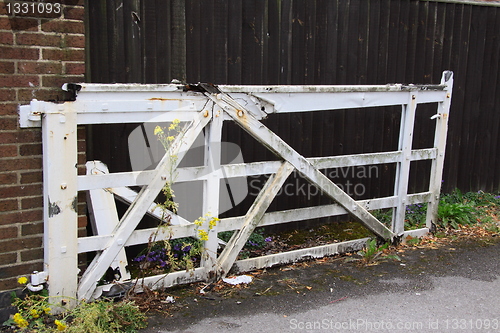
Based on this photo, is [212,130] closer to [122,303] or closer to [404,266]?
[122,303]

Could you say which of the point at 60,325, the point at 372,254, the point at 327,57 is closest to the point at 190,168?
the point at 60,325

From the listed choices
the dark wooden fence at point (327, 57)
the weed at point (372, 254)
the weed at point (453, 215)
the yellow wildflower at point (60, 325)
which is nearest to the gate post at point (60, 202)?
the yellow wildflower at point (60, 325)

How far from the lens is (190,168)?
13.0 ft

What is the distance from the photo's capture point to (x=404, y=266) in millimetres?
4812

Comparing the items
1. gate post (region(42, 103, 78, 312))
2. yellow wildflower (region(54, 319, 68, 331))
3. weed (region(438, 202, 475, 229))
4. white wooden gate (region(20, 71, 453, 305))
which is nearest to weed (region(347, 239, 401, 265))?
white wooden gate (region(20, 71, 453, 305))

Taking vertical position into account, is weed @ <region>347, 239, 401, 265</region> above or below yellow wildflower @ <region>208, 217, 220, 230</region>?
below

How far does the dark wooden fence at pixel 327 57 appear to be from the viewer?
4.64 metres

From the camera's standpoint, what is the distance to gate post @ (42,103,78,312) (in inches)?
133

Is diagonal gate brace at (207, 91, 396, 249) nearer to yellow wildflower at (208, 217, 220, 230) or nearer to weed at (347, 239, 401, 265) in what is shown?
weed at (347, 239, 401, 265)

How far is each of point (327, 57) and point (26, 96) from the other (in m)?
3.37

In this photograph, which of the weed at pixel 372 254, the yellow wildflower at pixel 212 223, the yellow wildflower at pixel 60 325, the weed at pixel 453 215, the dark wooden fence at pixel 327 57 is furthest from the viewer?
the weed at pixel 453 215

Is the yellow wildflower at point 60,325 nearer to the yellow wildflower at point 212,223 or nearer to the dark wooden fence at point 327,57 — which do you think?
the yellow wildflower at point 212,223

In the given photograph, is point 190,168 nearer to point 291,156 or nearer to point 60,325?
point 291,156

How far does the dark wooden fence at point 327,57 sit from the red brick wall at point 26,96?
3.08 ft
